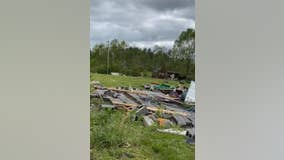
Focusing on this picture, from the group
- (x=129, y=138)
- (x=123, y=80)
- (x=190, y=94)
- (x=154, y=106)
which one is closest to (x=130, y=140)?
(x=129, y=138)

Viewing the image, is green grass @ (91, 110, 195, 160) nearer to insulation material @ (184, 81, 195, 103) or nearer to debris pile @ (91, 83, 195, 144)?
debris pile @ (91, 83, 195, 144)

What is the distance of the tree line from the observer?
2.57 meters

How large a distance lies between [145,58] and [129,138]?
66 centimetres

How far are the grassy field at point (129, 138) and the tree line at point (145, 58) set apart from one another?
8 cm

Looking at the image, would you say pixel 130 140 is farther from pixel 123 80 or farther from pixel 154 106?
pixel 123 80

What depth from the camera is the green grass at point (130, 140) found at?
254 centimetres

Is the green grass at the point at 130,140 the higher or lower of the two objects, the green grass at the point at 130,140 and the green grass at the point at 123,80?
the lower

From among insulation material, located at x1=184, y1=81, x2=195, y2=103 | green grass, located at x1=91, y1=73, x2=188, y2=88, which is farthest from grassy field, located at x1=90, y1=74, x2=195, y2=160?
insulation material, located at x1=184, y1=81, x2=195, y2=103

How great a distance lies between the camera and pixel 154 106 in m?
2.61

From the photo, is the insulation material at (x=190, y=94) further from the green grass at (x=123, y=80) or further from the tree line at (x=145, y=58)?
the green grass at (x=123, y=80)

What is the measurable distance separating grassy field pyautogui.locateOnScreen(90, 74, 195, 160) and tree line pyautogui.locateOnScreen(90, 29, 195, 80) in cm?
8

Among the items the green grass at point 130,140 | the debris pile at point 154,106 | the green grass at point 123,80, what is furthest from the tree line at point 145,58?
the green grass at point 130,140
